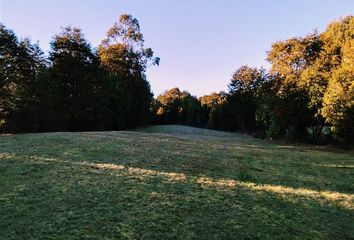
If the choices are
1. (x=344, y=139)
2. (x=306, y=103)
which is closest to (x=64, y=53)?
(x=306, y=103)

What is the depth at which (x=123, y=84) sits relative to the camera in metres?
48.0

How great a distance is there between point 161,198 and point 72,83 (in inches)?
1177

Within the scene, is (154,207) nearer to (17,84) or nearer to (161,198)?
(161,198)

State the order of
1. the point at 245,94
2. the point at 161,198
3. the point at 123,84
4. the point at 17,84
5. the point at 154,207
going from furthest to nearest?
the point at 245,94
the point at 123,84
the point at 17,84
the point at 161,198
the point at 154,207

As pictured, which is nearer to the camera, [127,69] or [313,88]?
[313,88]

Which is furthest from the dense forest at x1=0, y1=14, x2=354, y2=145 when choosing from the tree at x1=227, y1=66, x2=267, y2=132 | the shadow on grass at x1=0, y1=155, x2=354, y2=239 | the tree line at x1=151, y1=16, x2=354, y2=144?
the shadow on grass at x1=0, y1=155, x2=354, y2=239

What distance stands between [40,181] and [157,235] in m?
4.84

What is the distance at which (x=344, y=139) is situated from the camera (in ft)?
87.5

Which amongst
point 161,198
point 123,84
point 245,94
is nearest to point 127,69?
point 123,84

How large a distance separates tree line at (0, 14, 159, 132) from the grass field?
601 inches

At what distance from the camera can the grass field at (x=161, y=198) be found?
22.2 feet

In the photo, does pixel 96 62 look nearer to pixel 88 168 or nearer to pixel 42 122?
pixel 42 122

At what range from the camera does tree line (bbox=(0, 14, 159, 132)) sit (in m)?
28.7

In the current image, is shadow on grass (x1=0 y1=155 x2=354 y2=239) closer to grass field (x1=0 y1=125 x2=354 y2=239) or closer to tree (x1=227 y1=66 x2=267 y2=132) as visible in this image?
grass field (x1=0 y1=125 x2=354 y2=239)
